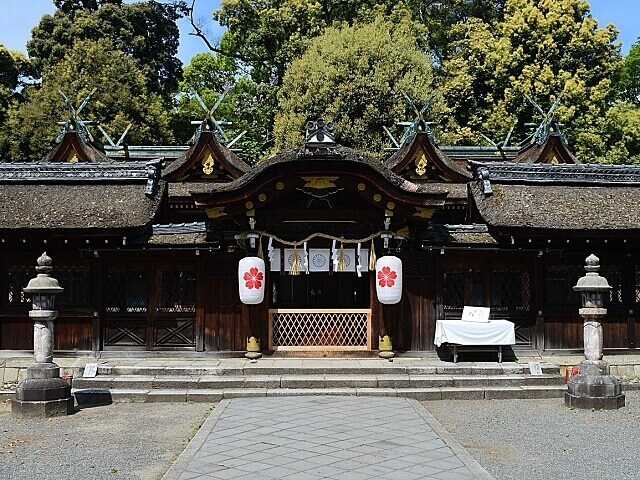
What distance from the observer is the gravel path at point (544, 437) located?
8.13m

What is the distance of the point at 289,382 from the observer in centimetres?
1297

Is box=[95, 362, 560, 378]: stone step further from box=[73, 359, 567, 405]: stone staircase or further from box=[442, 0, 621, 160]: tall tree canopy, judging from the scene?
box=[442, 0, 621, 160]: tall tree canopy

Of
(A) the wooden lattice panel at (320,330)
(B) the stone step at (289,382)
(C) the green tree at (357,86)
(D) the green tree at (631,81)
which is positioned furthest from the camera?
(D) the green tree at (631,81)

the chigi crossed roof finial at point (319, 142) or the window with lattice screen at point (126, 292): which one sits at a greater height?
the chigi crossed roof finial at point (319, 142)

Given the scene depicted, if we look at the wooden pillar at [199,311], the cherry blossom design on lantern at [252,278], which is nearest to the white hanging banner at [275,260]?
the cherry blossom design on lantern at [252,278]

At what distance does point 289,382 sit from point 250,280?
2477 millimetres

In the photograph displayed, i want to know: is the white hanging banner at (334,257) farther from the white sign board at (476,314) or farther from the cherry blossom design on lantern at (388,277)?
the white sign board at (476,314)

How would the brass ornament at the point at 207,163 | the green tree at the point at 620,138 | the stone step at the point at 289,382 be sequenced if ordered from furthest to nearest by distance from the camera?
the green tree at the point at 620,138 → the brass ornament at the point at 207,163 → the stone step at the point at 289,382

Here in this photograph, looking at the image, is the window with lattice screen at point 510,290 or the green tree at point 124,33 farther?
the green tree at point 124,33

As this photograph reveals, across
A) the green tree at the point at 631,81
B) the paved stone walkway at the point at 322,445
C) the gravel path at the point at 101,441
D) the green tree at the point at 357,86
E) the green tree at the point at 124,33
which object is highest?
the green tree at the point at 124,33

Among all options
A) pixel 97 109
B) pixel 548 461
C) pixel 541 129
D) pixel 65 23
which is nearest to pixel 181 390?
pixel 548 461

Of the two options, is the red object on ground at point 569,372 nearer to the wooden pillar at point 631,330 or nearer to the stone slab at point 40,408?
the wooden pillar at point 631,330

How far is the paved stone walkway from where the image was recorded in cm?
768

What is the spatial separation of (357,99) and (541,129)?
1049 centimetres
